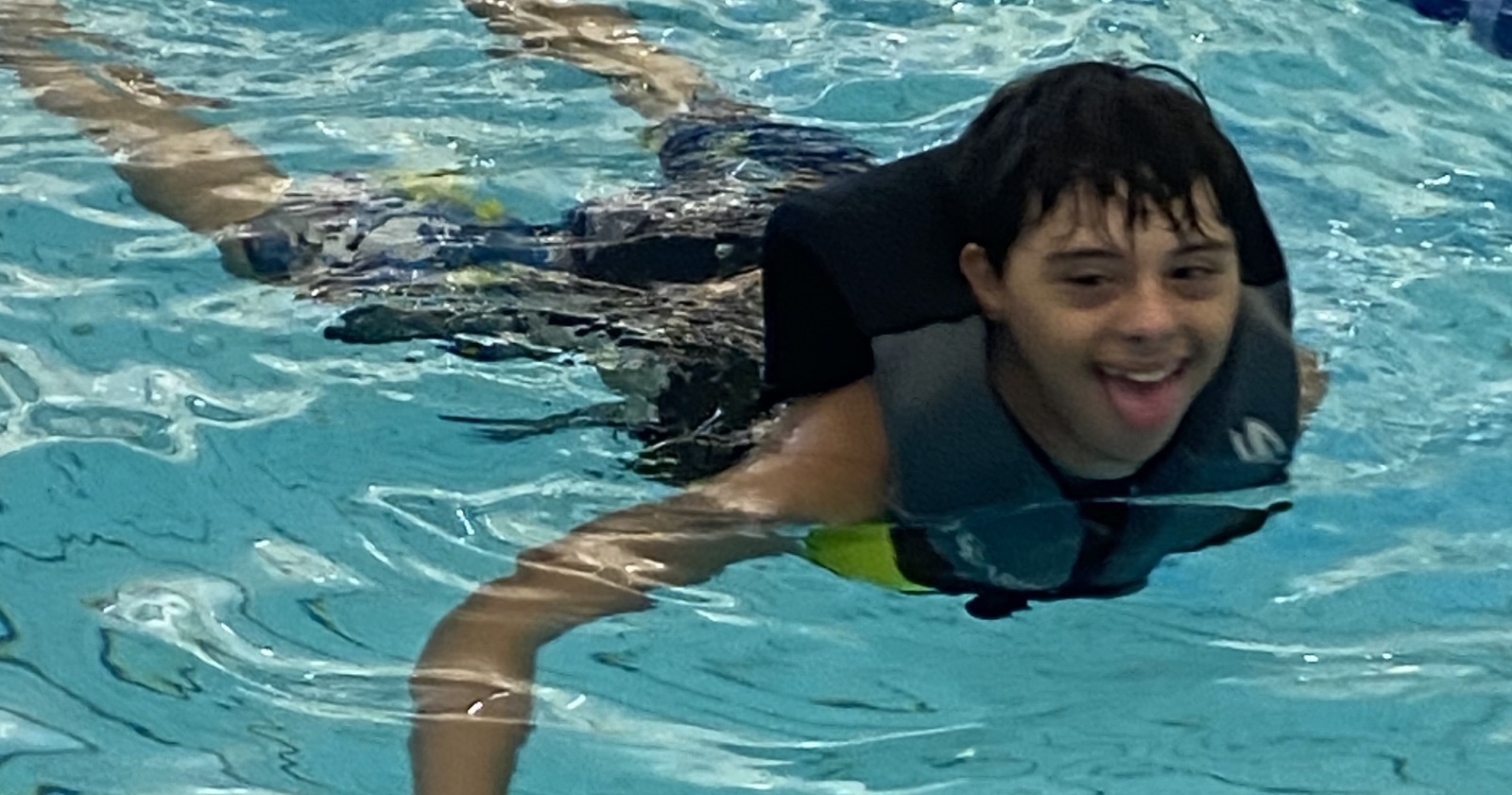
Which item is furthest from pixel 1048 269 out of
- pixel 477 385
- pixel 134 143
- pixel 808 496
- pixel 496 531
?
pixel 134 143

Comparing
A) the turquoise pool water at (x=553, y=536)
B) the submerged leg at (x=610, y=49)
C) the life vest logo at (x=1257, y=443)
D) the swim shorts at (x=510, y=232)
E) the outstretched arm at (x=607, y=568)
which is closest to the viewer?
the outstretched arm at (x=607, y=568)

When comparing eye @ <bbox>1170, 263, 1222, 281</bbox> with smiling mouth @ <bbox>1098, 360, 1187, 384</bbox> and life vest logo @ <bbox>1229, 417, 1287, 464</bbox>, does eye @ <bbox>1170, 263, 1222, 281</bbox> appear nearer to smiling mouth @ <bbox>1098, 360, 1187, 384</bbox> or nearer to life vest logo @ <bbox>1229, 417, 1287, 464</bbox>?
smiling mouth @ <bbox>1098, 360, 1187, 384</bbox>

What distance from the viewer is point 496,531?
302 centimetres

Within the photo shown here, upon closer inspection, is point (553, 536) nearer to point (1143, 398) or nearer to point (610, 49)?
point (1143, 398)

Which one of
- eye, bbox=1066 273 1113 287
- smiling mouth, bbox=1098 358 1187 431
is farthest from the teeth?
eye, bbox=1066 273 1113 287

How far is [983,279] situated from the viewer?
2916 millimetres

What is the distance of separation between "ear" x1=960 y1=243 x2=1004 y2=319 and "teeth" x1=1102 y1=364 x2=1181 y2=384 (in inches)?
8.8

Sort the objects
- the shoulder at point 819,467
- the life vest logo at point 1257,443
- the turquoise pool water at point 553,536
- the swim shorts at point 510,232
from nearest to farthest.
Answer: the turquoise pool water at point 553,536 < the shoulder at point 819,467 < the life vest logo at point 1257,443 < the swim shorts at point 510,232

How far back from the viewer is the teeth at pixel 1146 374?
2713 millimetres

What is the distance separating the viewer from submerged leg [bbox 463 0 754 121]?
180 inches

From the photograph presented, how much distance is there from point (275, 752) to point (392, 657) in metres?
0.23

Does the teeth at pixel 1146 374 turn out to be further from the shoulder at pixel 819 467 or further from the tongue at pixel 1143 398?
the shoulder at pixel 819 467

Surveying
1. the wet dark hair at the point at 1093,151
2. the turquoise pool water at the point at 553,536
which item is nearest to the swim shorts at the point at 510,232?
the turquoise pool water at the point at 553,536

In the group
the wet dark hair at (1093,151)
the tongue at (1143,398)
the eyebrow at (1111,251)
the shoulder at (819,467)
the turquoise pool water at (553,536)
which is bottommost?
the turquoise pool water at (553,536)
